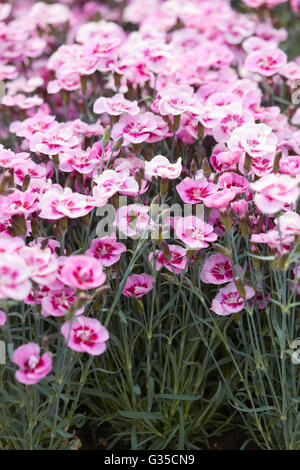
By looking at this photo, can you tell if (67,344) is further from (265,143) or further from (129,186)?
(265,143)

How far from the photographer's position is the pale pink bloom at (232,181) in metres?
2.00

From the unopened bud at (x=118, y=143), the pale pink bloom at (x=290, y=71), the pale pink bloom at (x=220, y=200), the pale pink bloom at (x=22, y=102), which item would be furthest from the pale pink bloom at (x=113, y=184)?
the pale pink bloom at (x=290, y=71)

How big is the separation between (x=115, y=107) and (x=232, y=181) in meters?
0.57

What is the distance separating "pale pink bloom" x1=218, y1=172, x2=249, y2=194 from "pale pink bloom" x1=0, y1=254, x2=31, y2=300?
0.80 m

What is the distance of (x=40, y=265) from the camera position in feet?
5.21

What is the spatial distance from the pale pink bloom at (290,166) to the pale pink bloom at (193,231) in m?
0.36

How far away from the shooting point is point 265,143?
79.5 inches

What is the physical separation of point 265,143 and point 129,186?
496mm

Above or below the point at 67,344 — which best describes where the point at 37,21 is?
above

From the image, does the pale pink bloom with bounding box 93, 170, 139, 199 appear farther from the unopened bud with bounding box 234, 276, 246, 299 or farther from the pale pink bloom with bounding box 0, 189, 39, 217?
the unopened bud with bounding box 234, 276, 246, 299

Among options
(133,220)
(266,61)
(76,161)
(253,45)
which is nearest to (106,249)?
(133,220)

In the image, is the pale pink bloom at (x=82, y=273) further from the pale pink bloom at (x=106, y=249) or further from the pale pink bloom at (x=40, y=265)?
the pale pink bloom at (x=106, y=249)

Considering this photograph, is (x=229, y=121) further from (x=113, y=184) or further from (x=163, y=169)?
(x=113, y=184)

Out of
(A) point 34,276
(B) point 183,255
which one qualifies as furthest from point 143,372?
(A) point 34,276
